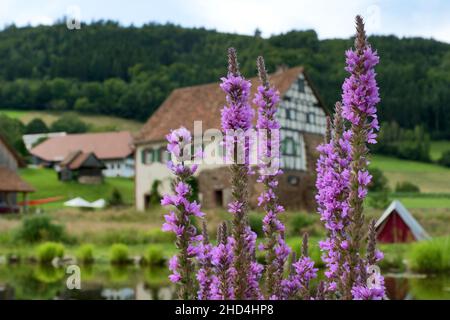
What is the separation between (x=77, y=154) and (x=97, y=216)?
42.7 meters

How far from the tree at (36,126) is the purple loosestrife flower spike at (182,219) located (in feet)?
339

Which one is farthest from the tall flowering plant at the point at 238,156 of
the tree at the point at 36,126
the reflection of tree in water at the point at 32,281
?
the tree at the point at 36,126

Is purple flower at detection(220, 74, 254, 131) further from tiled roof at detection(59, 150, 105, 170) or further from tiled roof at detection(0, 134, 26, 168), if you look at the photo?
tiled roof at detection(59, 150, 105, 170)

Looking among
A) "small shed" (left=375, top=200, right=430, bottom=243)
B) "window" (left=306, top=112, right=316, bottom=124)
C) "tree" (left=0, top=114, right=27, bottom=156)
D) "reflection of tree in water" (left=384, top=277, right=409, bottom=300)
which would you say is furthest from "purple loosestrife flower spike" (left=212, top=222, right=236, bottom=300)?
"tree" (left=0, top=114, right=27, bottom=156)

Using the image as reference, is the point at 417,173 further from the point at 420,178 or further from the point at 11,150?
the point at 11,150

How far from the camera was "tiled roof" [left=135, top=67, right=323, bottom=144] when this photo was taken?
138ft

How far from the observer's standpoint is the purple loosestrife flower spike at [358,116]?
3434 millimetres

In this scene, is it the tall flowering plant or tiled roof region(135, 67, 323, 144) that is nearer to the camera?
the tall flowering plant

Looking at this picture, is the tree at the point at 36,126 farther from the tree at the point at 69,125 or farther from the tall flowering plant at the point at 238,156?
the tall flowering plant at the point at 238,156

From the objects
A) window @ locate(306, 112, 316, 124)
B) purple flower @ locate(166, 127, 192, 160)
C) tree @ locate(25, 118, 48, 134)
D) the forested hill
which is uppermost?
the forested hill

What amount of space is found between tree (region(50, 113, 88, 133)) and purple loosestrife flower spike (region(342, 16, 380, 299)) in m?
105

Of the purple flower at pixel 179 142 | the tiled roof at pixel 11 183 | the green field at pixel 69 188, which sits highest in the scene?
the purple flower at pixel 179 142

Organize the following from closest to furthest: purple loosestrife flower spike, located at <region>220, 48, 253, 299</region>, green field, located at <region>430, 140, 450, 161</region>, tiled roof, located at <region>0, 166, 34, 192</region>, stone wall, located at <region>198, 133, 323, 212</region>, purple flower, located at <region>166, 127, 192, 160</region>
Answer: purple flower, located at <region>166, 127, 192, 160</region> → purple loosestrife flower spike, located at <region>220, 48, 253, 299</region> → stone wall, located at <region>198, 133, 323, 212</region> → tiled roof, located at <region>0, 166, 34, 192</region> → green field, located at <region>430, 140, 450, 161</region>
